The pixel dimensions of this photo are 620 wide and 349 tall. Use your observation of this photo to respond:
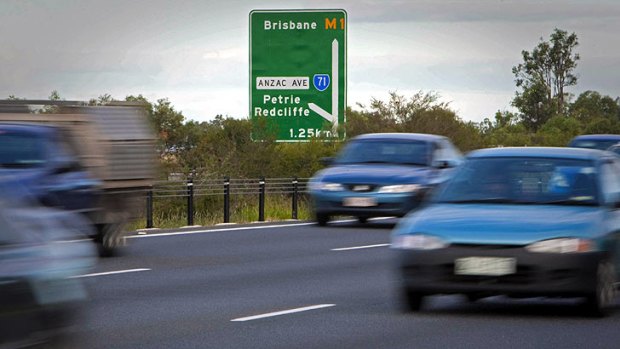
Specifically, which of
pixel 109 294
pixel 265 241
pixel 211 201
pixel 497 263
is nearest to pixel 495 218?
pixel 497 263

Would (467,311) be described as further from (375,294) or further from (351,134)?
(351,134)

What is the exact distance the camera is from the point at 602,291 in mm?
14023

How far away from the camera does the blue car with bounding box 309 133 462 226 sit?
28.6 metres

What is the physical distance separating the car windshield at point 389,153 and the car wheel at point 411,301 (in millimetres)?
15240

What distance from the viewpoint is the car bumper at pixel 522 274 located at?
45.0ft

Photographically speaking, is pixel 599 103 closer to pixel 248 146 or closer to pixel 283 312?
pixel 248 146

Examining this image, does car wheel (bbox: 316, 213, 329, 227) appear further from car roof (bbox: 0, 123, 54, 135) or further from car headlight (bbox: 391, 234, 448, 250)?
car headlight (bbox: 391, 234, 448, 250)

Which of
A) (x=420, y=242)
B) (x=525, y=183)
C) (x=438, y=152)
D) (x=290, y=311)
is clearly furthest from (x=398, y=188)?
(x=420, y=242)

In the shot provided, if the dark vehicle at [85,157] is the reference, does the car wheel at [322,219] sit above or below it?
below

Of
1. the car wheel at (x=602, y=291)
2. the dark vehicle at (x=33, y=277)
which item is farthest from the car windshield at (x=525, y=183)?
the dark vehicle at (x=33, y=277)

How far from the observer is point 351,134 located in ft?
180

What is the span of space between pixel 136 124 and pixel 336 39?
15.2 metres

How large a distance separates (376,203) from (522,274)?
1488 cm

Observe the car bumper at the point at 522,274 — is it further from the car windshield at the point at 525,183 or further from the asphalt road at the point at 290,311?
the car windshield at the point at 525,183
